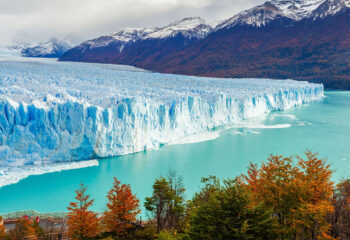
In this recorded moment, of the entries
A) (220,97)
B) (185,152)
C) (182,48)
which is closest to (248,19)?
(182,48)

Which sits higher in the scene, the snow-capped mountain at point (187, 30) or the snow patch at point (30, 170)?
the snow-capped mountain at point (187, 30)

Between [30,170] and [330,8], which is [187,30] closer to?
[330,8]

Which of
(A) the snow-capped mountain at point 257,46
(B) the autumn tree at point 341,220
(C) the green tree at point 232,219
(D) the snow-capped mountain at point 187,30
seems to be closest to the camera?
(C) the green tree at point 232,219

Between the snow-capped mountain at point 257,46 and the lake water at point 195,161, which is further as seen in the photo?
the snow-capped mountain at point 257,46

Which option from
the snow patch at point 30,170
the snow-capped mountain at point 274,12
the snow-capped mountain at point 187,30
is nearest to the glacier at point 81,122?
the snow patch at point 30,170

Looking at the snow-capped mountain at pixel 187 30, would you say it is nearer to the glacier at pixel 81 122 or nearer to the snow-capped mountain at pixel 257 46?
the snow-capped mountain at pixel 257 46

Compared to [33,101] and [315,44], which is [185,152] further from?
[315,44]

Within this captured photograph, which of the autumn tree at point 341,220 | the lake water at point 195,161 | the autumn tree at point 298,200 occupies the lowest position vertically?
the lake water at point 195,161

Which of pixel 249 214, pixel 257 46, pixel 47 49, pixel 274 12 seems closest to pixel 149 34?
pixel 274 12
